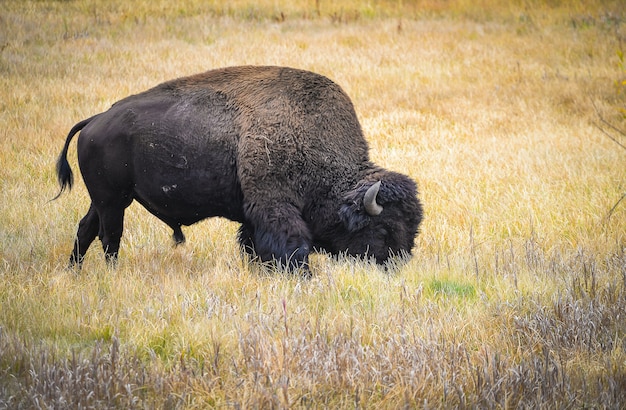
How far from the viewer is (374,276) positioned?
5297 mm

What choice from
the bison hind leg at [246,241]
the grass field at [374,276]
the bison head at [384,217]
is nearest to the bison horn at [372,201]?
the bison head at [384,217]

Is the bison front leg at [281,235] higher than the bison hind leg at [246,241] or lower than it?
higher

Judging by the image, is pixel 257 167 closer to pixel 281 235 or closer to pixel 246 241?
pixel 281 235

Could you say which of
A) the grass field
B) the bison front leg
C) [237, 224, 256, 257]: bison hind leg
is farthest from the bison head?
[237, 224, 256, 257]: bison hind leg

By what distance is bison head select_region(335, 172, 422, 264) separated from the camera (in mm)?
5684

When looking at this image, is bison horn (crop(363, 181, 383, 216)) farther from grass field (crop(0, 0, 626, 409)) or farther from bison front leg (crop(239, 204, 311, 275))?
bison front leg (crop(239, 204, 311, 275))

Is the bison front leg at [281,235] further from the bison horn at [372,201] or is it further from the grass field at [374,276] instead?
the bison horn at [372,201]

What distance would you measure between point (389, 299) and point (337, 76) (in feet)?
35.7

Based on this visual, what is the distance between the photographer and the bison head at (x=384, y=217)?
18.6 ft

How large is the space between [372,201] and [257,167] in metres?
0.97

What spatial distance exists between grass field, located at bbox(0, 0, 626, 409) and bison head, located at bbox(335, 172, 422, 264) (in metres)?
0.22

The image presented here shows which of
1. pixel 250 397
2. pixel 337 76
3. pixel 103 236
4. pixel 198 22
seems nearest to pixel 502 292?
pixel 250 397

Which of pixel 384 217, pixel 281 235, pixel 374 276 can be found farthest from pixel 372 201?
pixel 281 235

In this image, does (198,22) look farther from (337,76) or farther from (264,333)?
(264,333)
